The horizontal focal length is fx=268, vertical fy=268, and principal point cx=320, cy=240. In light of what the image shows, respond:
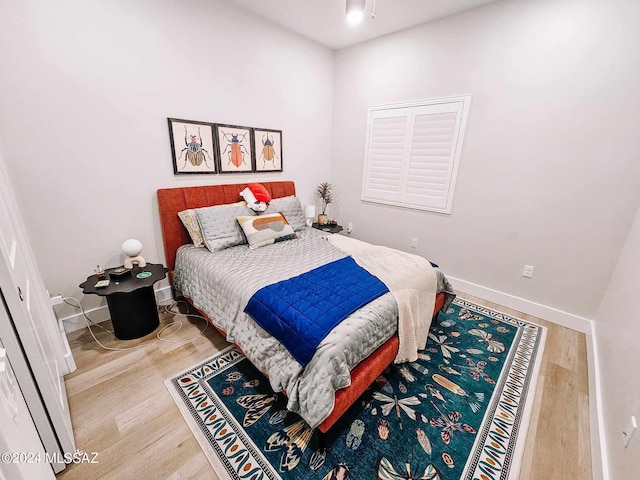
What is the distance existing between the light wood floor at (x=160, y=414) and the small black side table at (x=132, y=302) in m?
0.10

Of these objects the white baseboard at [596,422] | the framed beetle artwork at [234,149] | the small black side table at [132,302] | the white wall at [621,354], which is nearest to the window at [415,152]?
A: the white wall at [621,354]

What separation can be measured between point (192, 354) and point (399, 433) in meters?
1.53

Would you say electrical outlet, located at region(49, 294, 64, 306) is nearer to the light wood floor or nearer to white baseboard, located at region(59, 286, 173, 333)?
white baseboard, located at region(59, 286, 173, 333)

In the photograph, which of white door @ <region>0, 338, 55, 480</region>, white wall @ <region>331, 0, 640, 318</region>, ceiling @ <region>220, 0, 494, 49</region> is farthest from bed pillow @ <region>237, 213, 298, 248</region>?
ceiling @ <region>220, 0, 494, 49</region>

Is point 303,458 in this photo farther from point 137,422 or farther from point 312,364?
point 137,422

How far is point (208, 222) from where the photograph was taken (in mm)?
2496

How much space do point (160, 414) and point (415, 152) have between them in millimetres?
3292

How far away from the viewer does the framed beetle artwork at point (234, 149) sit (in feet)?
9.15

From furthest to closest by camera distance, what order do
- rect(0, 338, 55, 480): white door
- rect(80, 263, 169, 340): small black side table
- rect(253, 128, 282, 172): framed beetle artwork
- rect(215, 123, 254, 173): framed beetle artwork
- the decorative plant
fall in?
the decorative plant
rect(253, 128, 282, 172): framed beetle artwork
rect(215, 123, 254, 173): framed beetle artwork
rect(80, 263, 169, 340): small black side table
rect(0, 338, 55, 480): white door

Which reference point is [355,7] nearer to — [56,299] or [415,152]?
[415,152]

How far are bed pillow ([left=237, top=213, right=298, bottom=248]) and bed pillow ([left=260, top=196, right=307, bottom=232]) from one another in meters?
0.22

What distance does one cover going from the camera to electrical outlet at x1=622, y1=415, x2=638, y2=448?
1.13 meters

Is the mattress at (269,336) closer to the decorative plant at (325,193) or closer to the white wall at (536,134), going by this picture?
the white wall at (536,134)

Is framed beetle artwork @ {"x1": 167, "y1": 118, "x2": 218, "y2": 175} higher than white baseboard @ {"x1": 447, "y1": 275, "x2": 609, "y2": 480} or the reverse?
higher
